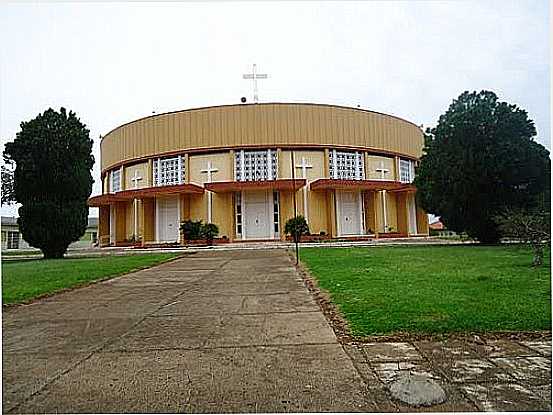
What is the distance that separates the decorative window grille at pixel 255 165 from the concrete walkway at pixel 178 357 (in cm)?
2039

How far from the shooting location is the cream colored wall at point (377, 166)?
27850mm

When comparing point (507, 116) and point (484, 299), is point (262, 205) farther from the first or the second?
point (484, 299)

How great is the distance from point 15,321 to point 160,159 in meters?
23.7

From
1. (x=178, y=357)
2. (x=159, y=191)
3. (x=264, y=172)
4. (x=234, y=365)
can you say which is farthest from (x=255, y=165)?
(x=234, y=365)

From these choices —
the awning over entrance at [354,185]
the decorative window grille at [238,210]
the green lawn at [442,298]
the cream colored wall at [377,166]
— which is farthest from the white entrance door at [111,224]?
the green lawn at [442,298]

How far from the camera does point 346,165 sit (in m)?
27.4

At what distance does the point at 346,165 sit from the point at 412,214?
225 inches

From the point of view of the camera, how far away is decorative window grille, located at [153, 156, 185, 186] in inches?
1079

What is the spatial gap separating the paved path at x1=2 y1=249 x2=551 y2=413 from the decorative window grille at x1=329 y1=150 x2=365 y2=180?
875 inches

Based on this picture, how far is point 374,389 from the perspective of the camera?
260 cm

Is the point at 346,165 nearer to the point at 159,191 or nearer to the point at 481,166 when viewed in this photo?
the point at 159,191

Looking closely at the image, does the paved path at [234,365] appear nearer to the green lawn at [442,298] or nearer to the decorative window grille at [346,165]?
the green lawn at [442,298]


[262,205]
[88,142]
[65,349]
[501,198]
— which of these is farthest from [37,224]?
[501,198]

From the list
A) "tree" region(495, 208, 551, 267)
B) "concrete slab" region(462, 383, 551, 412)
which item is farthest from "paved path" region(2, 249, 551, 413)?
A: "tree" region(495, 208, 551, 267)
